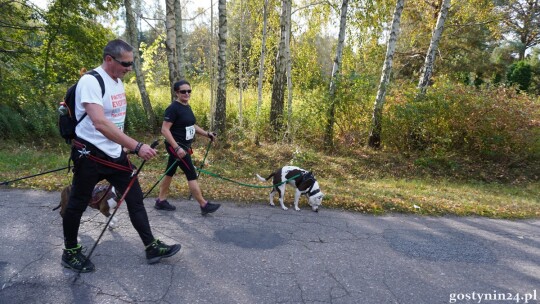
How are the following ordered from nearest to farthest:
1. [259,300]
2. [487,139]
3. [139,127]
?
[259,300]
[487,139]
[139,127]

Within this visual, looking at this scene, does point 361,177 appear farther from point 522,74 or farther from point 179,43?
point 522,74

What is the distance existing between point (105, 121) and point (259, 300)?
217 centimetres

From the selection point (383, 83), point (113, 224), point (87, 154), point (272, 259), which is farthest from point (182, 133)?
point (383, 83)

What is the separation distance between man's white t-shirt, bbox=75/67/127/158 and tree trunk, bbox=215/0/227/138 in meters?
6.27

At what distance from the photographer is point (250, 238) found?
13.5 feet

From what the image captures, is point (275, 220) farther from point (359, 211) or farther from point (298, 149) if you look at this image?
point (298, 149)

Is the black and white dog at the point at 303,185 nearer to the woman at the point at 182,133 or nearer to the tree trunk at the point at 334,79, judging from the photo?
the woman at the point at 182,133

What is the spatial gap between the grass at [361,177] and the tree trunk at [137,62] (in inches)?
117

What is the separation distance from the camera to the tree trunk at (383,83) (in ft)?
30.8

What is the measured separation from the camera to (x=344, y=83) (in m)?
9.62

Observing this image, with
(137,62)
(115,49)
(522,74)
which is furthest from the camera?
(522,74)

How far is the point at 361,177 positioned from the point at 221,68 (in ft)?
16.9

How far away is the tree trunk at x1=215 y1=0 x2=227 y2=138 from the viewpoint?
29.1 ft

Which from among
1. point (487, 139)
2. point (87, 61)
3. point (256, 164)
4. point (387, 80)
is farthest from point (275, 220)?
point (87, 61)
